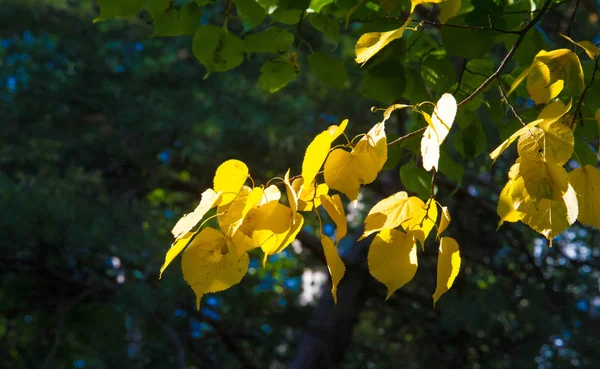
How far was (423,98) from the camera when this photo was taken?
83 cm

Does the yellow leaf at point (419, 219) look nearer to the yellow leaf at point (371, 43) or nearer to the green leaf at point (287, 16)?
the yellow leaf at point (371, 43)

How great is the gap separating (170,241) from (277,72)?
8.12ft

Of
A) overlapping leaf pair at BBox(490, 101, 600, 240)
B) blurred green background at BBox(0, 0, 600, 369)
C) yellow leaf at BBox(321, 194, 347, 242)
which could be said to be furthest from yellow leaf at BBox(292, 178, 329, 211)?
blurred green background at BBox(0, 0, 600, 369)

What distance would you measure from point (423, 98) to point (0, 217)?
289 cm

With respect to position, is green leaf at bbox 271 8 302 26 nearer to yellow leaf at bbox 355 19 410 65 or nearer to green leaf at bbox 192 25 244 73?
green leaf at bbox 192 25 244 73

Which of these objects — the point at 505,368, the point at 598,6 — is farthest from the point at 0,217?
the point at 598,6

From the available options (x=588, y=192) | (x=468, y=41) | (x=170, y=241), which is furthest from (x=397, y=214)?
(x=170, y=241)

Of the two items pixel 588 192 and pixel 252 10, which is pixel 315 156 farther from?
pixel 252 10

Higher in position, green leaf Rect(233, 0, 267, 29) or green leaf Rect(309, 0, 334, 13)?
green leaf Rect(309, 0, 334, 13)

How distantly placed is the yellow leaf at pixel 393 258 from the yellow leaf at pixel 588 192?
4.3 inches

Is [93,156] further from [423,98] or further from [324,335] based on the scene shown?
[423,98]

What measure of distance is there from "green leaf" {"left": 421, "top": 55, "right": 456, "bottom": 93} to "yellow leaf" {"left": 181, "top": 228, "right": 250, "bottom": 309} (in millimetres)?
446

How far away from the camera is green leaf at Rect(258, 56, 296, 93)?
90cm

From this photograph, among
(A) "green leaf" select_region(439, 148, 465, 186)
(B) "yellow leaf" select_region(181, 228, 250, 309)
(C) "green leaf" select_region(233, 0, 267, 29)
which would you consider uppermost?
(B) "yellow leaf" select_region(181, 228, 250, 309)
